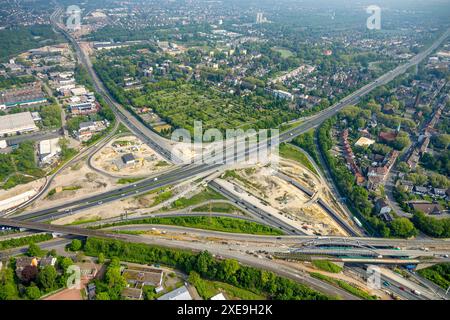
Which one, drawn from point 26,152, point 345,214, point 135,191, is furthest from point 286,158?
point 26,152

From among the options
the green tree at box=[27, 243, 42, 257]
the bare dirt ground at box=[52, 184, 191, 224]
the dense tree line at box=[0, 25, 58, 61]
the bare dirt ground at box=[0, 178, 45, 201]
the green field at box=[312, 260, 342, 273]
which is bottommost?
the green field at box=[312, 260, 342, 273]

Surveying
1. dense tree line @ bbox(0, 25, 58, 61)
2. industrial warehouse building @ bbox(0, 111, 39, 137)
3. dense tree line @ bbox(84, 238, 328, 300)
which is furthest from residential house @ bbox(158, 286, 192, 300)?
dense tree line @ bbox(0, 25, 58, 61)

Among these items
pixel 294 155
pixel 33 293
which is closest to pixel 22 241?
pixel 33 293

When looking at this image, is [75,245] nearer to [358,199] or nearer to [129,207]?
[129,207]

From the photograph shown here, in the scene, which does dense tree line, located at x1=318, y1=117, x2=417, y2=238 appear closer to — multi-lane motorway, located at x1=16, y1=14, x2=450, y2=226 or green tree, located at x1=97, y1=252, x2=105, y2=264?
multi-lane motorway, located at x1=16, y1=14, x2=450, y2=226

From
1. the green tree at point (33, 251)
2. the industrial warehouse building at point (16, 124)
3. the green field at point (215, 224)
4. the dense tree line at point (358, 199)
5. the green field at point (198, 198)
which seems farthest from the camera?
the industrial warehouse building at point (16, 124)

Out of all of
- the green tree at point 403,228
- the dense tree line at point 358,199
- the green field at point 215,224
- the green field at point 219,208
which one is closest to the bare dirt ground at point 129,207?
the green field at point 215,224

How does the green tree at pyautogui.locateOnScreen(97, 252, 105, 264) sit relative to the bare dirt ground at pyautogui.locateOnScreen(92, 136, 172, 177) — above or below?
below

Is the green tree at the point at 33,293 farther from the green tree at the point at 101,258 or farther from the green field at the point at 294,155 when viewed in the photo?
the green field at the point at 294,155

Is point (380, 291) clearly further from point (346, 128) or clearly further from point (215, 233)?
point (346, 128)
